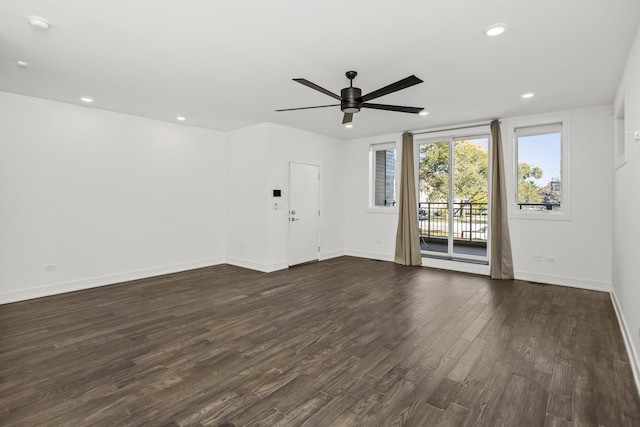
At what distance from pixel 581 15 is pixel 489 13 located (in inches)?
28.9

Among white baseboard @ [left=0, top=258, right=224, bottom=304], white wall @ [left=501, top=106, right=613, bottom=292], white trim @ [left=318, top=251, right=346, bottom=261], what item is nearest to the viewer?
white baseboard @ [left=0, top=258, right=224, bottom=304]

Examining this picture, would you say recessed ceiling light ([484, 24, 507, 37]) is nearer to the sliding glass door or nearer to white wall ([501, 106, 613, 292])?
white wall ([501, 106, 613, 292])

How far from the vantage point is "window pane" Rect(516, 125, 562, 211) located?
5.28 m

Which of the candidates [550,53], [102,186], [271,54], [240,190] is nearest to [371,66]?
[271,54]

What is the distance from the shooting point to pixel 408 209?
21.9 ft

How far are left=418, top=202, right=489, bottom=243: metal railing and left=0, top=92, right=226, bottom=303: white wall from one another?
15.5 feet

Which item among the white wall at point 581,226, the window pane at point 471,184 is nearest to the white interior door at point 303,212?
the window pane at point 471,184

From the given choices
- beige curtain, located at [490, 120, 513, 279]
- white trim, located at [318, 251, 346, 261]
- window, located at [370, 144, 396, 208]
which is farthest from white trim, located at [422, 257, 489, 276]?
white trim, located at [318, 251, 346, 261]

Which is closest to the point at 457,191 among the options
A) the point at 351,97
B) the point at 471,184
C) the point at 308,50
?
the point at 471,184

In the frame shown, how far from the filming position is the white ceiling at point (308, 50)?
246 cm

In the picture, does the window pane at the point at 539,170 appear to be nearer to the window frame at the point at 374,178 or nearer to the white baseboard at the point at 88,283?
the window frame at the point at 374,178

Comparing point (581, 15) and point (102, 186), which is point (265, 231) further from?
point (581, 15)

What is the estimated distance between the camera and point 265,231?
6070 mm

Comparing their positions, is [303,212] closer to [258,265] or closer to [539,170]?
[258,265]
